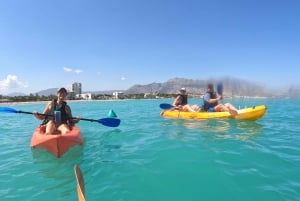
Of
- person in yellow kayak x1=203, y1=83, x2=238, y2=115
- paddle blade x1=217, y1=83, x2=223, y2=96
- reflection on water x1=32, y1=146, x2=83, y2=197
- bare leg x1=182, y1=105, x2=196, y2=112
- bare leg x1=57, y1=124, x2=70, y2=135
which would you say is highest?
paddle blade x1=217, y1=83, x2=223, y2=96

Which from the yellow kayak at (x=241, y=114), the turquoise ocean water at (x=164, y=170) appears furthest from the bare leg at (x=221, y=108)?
the turquoise ocean water at (x=164, y=170)

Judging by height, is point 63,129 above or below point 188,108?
below

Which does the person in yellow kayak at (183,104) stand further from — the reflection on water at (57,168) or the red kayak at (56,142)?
the red kayak at (56,142)

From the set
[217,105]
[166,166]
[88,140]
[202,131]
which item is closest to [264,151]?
[166,166]

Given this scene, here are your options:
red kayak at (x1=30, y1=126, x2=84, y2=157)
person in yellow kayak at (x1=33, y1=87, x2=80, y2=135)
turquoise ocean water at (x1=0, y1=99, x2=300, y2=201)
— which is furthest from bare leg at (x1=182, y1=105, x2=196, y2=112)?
red kayak at (x1=30, y1=126, x2=84, y2=157)

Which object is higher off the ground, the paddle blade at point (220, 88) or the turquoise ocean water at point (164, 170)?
the paddle blade at point (220, 88)

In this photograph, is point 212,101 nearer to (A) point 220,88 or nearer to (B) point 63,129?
(A) point 220,88

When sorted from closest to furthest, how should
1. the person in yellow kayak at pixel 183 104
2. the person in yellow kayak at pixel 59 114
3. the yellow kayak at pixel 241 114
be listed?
the person in yellow kayak at pixel 59 114 < the yellow kayak at pixel 241 114 < the person in yellow kayak at pixel 183 104

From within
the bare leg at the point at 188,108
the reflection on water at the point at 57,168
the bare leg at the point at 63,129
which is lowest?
the reflection on water at the point at 57,168

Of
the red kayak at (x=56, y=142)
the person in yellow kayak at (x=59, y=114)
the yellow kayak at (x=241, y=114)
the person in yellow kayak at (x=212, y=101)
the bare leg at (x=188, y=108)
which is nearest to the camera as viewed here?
the red kayak at (x=56, y=142)

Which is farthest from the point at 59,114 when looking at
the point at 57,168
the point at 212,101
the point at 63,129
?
the point at 212,101

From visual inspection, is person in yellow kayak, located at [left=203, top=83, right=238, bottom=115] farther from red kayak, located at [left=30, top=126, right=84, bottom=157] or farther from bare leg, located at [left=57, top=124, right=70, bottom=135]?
red kayak, located at [left=30, top=126, right=84, bottom=157]

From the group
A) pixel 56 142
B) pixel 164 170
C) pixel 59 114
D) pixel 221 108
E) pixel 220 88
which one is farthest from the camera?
pixel 220 88

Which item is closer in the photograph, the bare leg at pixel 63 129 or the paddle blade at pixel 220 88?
the bare leg at pixel 63 129
